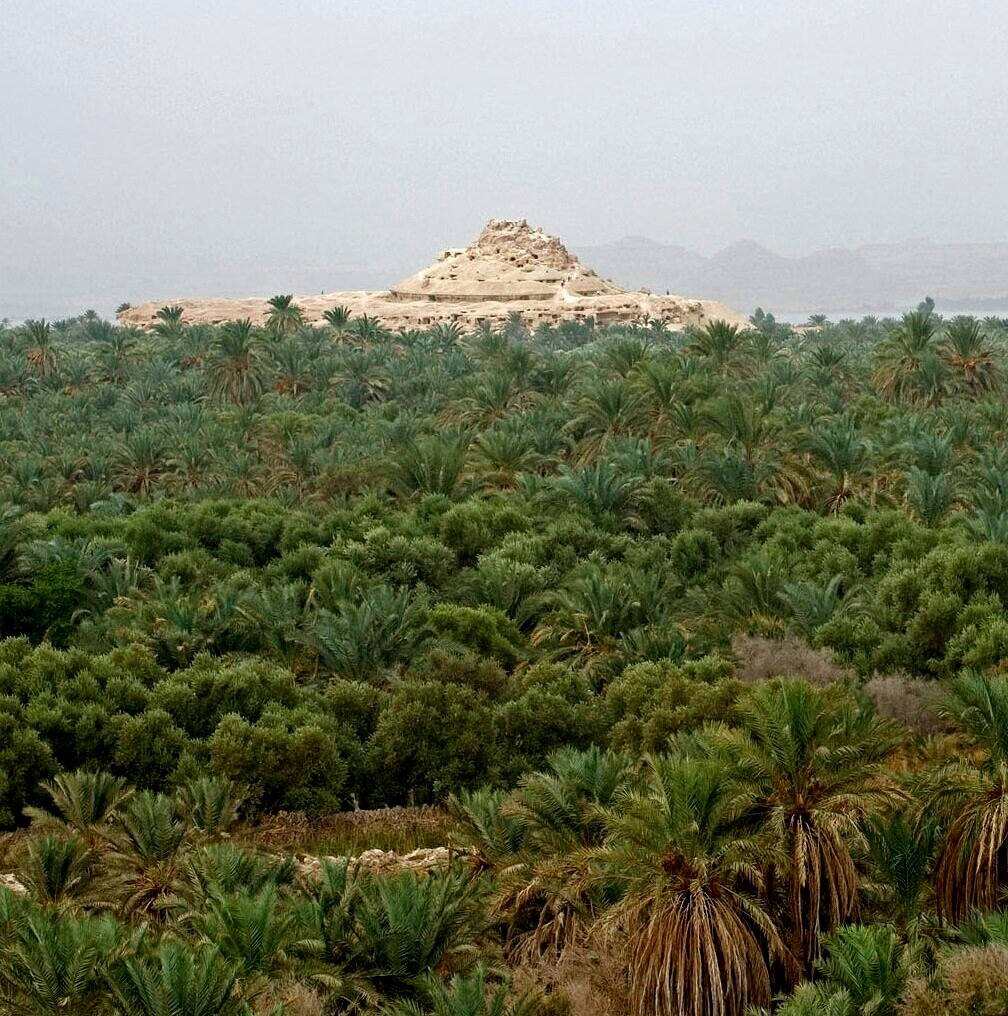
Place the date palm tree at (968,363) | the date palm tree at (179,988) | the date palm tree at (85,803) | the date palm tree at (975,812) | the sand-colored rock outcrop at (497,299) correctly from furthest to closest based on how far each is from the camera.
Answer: the sand-colored rock outcrop at (497,299) < the date palm tree at (968,363) < the date palm tree at (85,803) < the date palm tree at (975,812) < the date palm tree at (179,988)

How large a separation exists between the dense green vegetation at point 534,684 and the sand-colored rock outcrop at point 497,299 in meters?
44.6

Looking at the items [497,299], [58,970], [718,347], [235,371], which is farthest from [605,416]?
[497,299]

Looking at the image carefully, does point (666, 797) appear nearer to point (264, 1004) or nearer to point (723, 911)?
point (723, 911)

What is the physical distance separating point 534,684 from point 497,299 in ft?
255

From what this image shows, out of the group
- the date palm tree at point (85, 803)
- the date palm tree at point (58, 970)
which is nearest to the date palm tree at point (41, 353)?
the date palm tree at point (85, 803)

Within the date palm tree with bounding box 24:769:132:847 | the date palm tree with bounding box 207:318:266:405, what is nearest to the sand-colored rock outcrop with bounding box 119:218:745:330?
the date palm tree with bounding box 207:318:266:405

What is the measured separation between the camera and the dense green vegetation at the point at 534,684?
12.4 m

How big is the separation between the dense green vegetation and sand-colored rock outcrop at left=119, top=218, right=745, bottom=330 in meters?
44.6

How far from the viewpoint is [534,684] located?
73.4 ft

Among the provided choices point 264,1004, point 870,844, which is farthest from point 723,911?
point 264,1004

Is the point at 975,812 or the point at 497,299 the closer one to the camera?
the point at 975,812

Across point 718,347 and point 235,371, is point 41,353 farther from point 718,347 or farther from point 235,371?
point 718,347

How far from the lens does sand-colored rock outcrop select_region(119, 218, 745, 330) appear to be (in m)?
92.0

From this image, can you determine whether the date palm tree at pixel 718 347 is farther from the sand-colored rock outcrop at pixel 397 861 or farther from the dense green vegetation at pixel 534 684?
the sand-colored rock outcrop at pixel 397 861
